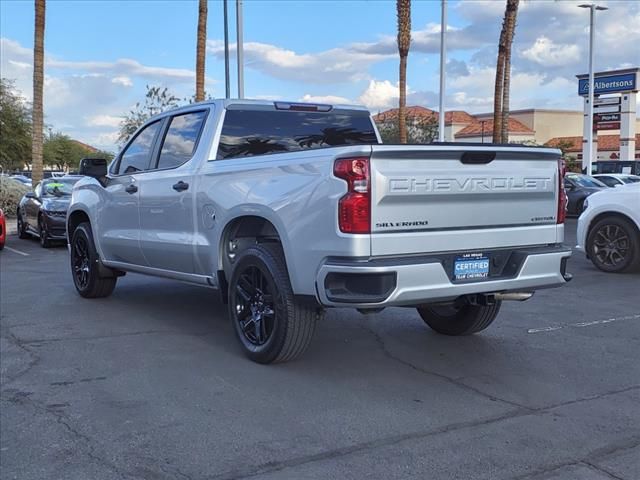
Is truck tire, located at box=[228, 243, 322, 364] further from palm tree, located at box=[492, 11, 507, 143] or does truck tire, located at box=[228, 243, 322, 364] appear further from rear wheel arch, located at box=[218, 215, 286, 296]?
palm tree, located at box=[492, 11, 507, 143]

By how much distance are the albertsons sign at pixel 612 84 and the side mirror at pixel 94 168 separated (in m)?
49.3

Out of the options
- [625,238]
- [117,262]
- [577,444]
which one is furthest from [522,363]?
[625,238]

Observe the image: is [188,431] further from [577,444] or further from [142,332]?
[142,332]

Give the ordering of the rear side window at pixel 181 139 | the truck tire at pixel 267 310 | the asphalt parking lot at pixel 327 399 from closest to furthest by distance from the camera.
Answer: the asphalt parking lot at pixel 327 399 < the truck tire at pixel 267 310 < the rear side window at pixel 181 139

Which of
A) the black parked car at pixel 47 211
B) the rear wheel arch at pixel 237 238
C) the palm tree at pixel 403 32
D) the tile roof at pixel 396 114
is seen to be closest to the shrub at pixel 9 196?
the black parked car at pixel 47 211

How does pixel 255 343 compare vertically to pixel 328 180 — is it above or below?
below

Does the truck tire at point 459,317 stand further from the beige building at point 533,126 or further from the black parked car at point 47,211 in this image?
the beige building at point 533,126

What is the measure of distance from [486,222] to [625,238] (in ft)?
20.6

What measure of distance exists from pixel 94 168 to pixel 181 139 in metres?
1.75

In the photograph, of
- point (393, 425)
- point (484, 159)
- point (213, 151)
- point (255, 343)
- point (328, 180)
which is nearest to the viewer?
point (393, 425)

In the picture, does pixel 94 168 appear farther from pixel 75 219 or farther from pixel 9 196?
pixel 9 196

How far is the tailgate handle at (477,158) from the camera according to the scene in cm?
510

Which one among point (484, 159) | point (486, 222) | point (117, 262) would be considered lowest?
point (117, 262)

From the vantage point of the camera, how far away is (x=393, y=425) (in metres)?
4.48
